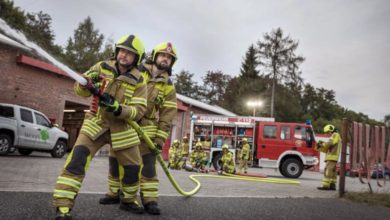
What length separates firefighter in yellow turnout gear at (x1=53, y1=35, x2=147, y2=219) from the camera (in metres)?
3.07

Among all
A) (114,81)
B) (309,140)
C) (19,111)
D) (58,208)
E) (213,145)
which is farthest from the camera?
(213,145)

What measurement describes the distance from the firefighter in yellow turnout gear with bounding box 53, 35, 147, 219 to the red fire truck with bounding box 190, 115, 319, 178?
37.3ft

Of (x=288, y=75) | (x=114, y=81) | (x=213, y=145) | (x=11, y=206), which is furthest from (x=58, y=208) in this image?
(x=288, y=75)

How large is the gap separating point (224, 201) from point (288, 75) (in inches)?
1402

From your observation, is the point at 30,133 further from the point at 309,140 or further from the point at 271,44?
the point at 271,44

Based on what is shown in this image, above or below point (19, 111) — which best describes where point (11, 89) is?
above

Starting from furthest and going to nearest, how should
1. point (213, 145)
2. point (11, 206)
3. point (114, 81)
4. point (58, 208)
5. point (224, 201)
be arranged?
1. point (213, 145)
2. point (224, 201)
3. point (114, 81)
4. point (11, 206)
5. point (58, 208)

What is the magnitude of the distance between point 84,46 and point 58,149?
35607mm

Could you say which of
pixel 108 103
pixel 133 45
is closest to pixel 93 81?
pixel 108 103

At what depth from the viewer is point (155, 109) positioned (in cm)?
414

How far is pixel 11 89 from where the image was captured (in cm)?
1466

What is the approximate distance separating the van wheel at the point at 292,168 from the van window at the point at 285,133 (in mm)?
928

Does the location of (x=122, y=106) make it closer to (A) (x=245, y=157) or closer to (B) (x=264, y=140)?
(A) (x=245, y=157)

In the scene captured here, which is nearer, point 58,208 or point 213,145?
point 58,208
